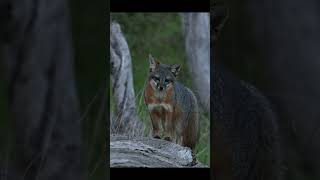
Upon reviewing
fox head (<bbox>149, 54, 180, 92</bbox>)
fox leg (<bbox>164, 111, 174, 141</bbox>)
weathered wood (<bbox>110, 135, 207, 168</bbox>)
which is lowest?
weathered wood (<bbox>110, 135, 207, 168</bbox>)

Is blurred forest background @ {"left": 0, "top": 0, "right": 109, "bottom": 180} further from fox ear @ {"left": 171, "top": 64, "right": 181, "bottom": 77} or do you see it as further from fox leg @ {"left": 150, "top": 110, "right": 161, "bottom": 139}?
fox ear @ {"left": 171, "top": 64, "right": 181, "bottom": 77}

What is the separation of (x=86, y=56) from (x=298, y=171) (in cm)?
163

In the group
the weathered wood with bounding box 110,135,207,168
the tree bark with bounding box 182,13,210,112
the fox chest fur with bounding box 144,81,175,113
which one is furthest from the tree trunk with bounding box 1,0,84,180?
the tree bark with bounding box 182,13,210,112

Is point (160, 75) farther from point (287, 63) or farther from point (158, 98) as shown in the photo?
point (287, 63)

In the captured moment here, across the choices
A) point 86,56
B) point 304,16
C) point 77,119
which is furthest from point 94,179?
point 304,16

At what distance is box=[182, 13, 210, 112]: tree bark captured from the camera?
6.35 meters

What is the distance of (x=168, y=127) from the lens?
6375 millimetres

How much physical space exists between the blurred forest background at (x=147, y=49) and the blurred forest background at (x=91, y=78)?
199 millimetres

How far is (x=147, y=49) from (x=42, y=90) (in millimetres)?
777

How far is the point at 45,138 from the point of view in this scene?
20.2 feet

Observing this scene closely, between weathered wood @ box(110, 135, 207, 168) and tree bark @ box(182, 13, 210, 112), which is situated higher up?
tree bark @ box(182, 13, 210, 112)

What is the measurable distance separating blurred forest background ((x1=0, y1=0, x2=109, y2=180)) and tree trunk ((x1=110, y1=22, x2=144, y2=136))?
16cm

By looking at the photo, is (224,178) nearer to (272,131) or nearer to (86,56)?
(272,131)

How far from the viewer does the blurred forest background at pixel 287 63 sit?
6.12 meters
